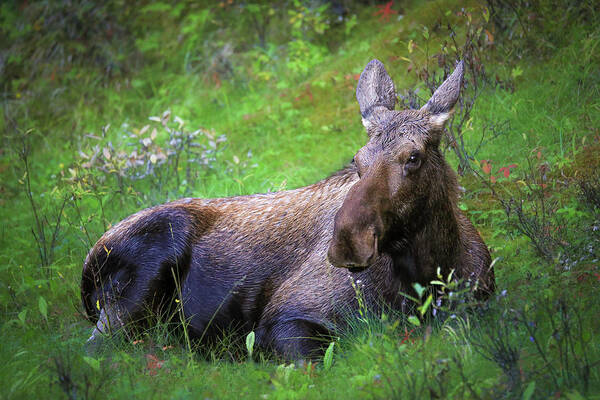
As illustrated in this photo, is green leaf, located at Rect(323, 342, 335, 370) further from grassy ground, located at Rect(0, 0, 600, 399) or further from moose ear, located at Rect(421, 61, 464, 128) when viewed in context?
moose ear, located at Rect(421, 61, 464, 128)

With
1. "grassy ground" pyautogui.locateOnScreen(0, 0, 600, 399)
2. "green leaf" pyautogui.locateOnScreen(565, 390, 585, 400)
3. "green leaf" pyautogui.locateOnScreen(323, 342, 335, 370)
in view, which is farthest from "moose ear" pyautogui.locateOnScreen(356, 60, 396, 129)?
"green leaf" pyautogui.locateOnScreen(565, 390, 585, 400)

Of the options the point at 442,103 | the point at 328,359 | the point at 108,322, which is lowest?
the point at 108,322

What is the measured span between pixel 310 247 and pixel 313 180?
2553 millimetres

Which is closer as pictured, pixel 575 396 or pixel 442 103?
pixel 575 396

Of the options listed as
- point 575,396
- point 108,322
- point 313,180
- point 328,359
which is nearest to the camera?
point 575,396

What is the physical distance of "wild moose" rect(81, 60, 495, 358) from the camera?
13.9 ft

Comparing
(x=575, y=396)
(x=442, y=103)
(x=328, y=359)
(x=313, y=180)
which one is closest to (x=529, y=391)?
(x=575, y=396)

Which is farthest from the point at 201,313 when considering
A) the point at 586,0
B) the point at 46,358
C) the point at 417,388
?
the point at 586,0

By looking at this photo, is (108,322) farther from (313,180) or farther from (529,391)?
(313,180)

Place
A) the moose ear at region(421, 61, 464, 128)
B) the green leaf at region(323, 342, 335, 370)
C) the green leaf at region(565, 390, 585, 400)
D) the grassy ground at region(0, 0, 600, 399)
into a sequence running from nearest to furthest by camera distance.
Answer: the green leaf at region(565, 390, 585, 400) < the grassy ground at region(0, 0, 600, 399) < the green leaf at region(323, 342, 335, 370) < the moose ear at region(421, 61, 464, 128)

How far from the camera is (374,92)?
5.00 m

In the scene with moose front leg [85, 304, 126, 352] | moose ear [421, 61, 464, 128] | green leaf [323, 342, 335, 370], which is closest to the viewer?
green leaf [323, 342, 335, 370]

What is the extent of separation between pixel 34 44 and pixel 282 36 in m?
5.28

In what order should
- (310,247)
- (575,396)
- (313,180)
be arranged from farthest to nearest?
(313,180)
(310,247)
(575,396)
